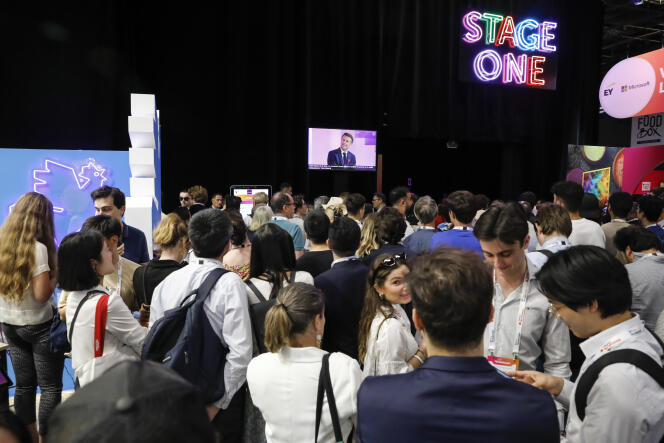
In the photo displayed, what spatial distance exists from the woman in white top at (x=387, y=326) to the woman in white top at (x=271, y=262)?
46cm

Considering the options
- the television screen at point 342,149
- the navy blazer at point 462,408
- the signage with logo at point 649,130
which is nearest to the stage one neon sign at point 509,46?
the signage with logo at point 649,130

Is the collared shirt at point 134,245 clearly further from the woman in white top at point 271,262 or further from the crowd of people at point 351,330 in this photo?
the woman in white top at point 271,262

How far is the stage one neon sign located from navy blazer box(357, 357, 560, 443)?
34.1ft

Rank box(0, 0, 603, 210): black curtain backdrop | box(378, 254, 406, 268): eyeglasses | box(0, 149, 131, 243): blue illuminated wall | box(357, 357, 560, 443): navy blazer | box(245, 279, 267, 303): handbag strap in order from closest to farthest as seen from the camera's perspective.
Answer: box(357, 357, 560, 443): navy blazer
box(378, 254, 406, 268): eyeglasses
box(245, 279, 267, 303): handbag strap
box(0, 149, 131, 243): blue illuminated wall
box(0, 0, 603, 210): black curtain backdrop

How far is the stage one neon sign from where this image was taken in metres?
10.3

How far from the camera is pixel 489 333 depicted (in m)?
1.83

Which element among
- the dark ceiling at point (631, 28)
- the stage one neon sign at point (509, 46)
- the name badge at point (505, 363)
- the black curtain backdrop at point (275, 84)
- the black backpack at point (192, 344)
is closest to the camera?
the name badge at point (505, 363)

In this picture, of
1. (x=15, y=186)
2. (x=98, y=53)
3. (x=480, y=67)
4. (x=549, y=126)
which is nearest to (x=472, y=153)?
(x=549, y=126)

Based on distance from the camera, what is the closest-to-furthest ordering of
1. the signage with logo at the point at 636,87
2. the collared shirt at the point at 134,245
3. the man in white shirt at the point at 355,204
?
the collared shirt at the point at 134,245, the man in white shirt at the point at 355,204, the signage with logo at the point at 636,87

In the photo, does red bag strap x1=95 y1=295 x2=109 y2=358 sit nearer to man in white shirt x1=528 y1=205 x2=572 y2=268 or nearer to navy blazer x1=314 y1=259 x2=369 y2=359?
navy blazer x1=314 y1=259 x2=369 y2=359

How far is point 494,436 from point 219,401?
1412 millimetres

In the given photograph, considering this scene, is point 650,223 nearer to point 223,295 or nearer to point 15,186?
point 223,295

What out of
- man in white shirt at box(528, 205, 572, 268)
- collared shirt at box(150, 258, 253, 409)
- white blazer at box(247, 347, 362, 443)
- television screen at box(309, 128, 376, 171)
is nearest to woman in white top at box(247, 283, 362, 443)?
white blazer at box(247, 347, 362, 443)

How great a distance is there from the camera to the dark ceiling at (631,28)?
451 inches
